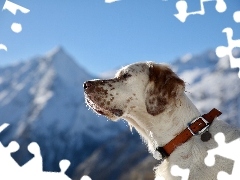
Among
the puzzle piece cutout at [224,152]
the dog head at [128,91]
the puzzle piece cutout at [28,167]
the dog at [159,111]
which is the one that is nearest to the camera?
the puzzle piece cutout at [224,152]

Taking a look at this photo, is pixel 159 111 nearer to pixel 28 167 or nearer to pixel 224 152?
pixel 224 152

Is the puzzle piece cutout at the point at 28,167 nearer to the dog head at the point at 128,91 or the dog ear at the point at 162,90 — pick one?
the dog head at the point at 128,91

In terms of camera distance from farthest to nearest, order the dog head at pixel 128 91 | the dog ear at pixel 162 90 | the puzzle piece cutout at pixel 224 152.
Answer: the dog head at pixel 128 91 < the dog ear at pixel 162 90 < the puzzle piece cutout at pixel 224 152

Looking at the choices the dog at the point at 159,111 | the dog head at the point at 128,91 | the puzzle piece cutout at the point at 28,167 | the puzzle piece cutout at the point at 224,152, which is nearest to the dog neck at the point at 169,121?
the dog at the point at 159,111

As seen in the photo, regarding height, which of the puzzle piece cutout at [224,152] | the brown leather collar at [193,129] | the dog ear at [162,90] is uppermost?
the dog ear at [162,90]

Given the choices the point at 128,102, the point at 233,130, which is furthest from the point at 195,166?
the point at 128,102

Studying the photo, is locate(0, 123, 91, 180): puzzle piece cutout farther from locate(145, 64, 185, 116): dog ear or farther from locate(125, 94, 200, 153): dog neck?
locate(145, 64, 185, 116): dog ear

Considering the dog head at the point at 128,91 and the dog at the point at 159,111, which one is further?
the dog head at the point at 128,91

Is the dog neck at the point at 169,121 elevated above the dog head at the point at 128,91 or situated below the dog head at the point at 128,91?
below
